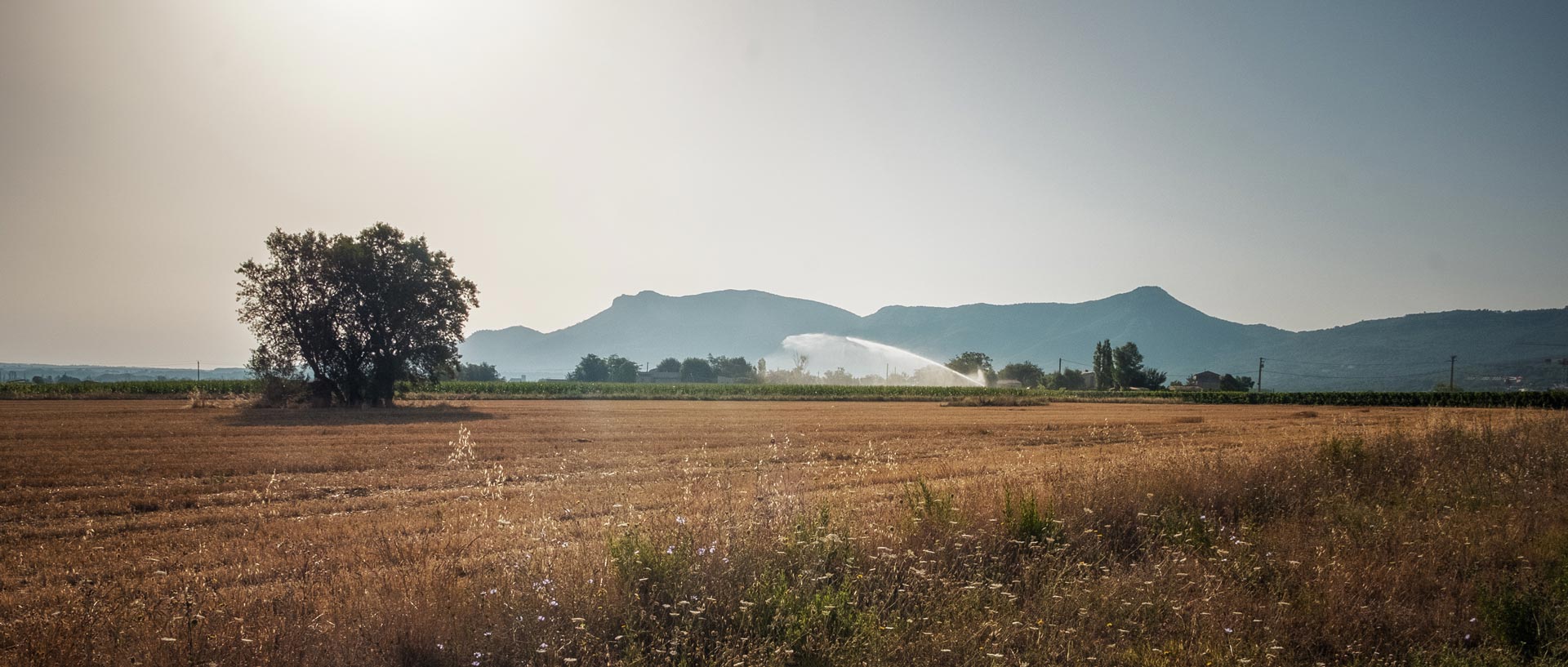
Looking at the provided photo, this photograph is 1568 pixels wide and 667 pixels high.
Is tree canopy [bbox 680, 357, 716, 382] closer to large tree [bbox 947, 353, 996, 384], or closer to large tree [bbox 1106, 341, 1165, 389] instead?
large tree [bbox 947, 353, 996, 384]

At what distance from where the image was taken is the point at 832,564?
21.0 ft

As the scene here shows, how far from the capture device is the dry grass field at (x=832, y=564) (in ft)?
16.6

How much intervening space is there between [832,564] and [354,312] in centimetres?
4805

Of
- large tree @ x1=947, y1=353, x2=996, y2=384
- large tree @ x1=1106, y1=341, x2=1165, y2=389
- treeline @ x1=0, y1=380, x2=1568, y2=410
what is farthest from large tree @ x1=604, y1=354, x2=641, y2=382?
large tree @ x1=1106, y1=341, x2=1165, y2=389

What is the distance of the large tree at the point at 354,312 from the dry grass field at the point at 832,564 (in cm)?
3186

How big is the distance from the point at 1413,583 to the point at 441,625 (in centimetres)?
874

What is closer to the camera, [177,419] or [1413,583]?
[1413,583]

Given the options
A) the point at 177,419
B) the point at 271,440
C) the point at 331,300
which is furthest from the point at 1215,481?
the point at 331,300

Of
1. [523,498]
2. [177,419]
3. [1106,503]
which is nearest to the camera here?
[1106,503]

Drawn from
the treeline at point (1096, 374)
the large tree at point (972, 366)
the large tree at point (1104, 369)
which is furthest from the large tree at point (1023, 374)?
the large tree at point (1104, 369)

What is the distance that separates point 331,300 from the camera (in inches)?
1768

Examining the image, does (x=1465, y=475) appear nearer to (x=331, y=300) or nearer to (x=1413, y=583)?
(x=1413, y=583)

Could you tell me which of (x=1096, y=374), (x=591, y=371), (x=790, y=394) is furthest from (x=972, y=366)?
(x=591, y=371)

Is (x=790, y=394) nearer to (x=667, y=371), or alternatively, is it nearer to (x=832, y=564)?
(x=832, y=564)
